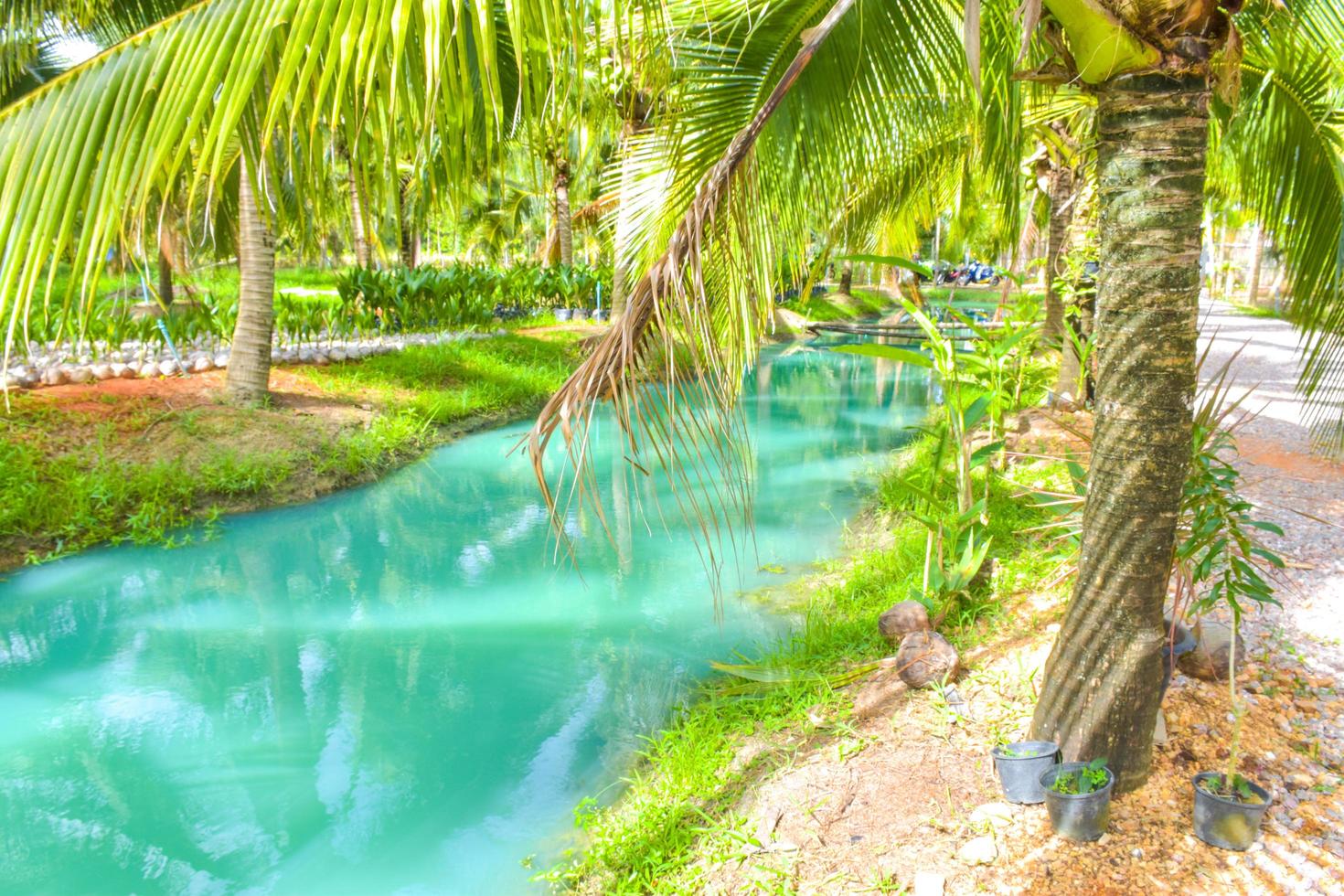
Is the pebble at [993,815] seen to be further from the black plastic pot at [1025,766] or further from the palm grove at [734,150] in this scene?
the palm grove at [734,150]

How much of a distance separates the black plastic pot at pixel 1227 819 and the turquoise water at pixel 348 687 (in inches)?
62.5

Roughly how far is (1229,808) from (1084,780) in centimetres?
31

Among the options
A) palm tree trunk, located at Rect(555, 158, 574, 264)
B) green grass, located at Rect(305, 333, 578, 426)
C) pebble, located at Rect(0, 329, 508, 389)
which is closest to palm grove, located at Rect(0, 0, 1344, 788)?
pebble, located at Rect(0, 329, 508, 389)

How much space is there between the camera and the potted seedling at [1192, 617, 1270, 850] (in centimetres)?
210

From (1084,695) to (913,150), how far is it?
2.48 metres

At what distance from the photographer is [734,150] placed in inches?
73.0

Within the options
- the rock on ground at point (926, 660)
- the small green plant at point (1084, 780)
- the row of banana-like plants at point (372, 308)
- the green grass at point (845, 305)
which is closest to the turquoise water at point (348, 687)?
the rock on ground at point (926, 660)

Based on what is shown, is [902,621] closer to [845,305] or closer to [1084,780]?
[1084,780]

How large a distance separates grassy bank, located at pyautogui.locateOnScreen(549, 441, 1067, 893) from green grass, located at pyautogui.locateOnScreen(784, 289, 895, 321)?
1391 centimetres

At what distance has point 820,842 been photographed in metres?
2.51

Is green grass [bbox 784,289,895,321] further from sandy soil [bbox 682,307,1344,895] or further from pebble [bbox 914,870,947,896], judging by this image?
pebble [bbox 914,870,947,896]

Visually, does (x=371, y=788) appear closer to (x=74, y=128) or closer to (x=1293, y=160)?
(x=74, y=128)

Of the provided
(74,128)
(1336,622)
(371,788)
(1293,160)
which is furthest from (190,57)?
(1293,160)

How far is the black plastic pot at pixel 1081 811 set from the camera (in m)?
2.20
